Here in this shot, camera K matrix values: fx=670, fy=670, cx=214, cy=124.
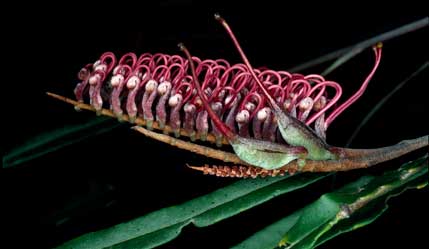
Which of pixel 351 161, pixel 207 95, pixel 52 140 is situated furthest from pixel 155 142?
pixel 351 161

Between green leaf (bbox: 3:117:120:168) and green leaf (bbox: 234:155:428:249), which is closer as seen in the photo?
green leaf (bbox: 234:155:428:249)

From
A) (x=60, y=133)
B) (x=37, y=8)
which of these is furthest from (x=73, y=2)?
(x=60, y=133)

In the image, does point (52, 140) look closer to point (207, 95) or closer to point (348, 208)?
point (207, 95)

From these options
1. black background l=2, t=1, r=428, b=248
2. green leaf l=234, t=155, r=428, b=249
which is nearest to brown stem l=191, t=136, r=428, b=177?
green leaf l=234, t=155, r=428, b=249

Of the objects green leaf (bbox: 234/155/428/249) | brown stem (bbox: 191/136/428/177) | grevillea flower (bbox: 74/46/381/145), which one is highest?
grevillea flower (bbox: 74/46/381/145)

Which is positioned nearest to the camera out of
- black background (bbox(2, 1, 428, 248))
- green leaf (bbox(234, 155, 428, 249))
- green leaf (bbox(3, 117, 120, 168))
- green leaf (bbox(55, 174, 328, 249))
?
green leaf (bbox(234, 155, 428, 249))

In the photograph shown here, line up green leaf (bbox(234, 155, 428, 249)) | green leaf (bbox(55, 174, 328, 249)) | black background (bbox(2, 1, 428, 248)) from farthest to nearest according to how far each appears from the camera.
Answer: black background (bbox(2, 1, 428, 248)) < green leaf (bbox(55, 174, 328, 249)) < green leaf (bbox(234, 155, 428, 249))

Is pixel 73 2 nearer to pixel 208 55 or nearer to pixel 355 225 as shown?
pixel 208 55

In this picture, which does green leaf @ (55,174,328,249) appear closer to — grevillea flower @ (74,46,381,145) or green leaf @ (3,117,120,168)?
grevillea flower @ (74,46,381,145)
